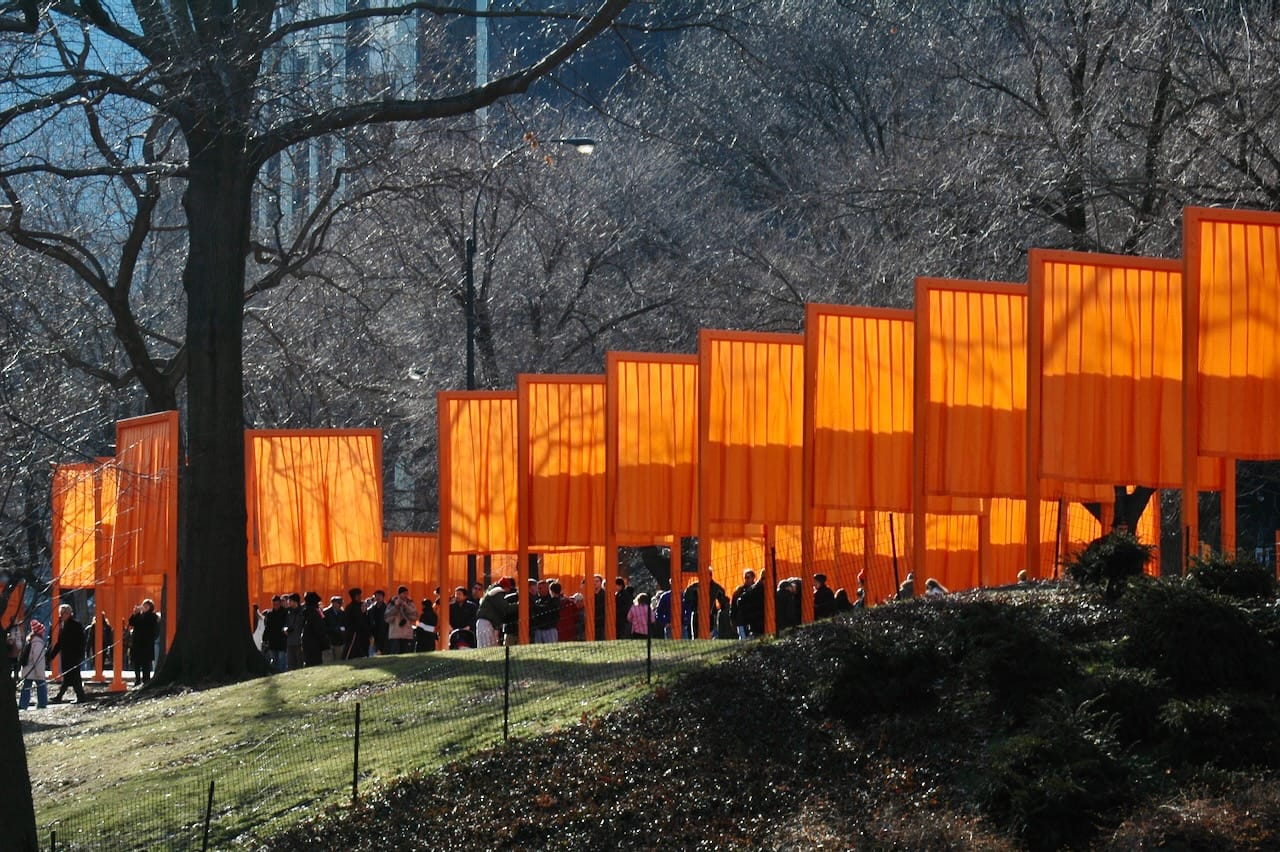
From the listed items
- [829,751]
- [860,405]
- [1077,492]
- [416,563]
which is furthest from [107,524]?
[829,751]

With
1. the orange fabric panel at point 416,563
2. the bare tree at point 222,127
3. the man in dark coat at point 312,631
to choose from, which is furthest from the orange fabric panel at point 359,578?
the bare tree at point 222,127

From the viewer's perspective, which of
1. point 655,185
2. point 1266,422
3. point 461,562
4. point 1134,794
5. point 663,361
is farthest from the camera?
point 655,185

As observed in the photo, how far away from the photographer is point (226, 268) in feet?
81.4

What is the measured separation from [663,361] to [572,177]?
17.8m

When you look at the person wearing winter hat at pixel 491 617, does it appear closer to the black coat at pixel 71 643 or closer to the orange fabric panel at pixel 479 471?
the orange fabric panel at pixel 479 471

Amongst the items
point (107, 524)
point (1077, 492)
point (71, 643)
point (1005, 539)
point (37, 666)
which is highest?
point (1077, 492)

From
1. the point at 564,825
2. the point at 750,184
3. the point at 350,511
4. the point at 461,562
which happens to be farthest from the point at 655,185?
the point at 564,825

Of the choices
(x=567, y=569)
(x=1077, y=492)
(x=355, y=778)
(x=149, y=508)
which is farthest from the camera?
(x=567, y=569)

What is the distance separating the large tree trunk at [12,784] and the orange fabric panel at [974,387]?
1215cm

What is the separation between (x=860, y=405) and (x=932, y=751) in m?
11.0

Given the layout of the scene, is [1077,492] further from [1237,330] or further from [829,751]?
[829,751]

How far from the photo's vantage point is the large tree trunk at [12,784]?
13102mm

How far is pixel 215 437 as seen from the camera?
24.5m

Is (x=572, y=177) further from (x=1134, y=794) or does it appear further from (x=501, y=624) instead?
(x=1134, y=794)
